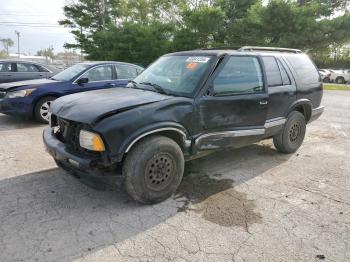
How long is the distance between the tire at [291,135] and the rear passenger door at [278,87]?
30 centimetres

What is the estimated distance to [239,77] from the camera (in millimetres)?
4516

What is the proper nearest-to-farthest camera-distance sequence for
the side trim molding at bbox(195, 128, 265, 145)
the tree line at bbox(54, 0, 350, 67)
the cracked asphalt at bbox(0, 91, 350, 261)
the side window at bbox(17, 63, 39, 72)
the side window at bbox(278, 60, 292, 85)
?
the cracked asphalt at bbox(0, 91, 350, 261), the side trim molding at bbox(195, 128, 265, 145), the side window at bbox(278, 60, 292, 85), the side window at bbox(17, 63, 39, 72), the tree line at bbox(54, 0, 350, 67)

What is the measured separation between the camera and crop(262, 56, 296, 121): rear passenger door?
16.2ft

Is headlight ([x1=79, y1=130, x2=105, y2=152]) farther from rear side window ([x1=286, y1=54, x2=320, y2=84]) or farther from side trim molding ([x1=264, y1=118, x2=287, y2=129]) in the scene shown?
rear side window ([x1=286, y1=54, x2=320, y2=84])

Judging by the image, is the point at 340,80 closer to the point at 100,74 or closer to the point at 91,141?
the point at 100,74

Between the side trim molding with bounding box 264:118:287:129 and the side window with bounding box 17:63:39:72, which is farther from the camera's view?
the side window with bounding box 17:63:39:72

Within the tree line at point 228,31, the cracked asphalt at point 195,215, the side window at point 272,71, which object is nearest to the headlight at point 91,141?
the cracked asphalt at point 195,215

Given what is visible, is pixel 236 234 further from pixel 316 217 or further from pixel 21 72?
pixel 21 72

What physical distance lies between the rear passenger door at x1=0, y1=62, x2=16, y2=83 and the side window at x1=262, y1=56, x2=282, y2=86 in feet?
31.7

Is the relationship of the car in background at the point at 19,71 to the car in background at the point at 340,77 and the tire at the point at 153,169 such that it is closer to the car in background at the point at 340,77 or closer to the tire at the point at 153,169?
the tire at the point at 153,169

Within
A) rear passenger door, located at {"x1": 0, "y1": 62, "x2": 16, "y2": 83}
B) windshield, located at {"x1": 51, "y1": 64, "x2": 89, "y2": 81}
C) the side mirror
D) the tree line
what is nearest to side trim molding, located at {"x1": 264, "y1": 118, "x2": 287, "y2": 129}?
the side mirror

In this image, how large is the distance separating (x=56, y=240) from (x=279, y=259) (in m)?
2.01

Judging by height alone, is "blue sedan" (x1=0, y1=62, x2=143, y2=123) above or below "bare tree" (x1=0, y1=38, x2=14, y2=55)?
below

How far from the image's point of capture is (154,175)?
3.68 meters
